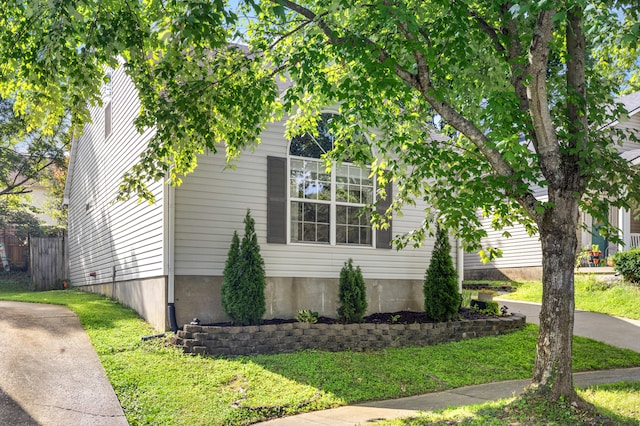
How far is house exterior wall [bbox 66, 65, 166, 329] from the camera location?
1069 cm

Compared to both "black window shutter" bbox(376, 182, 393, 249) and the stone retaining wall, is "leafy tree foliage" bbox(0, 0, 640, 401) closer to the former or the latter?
the stone retaining wall

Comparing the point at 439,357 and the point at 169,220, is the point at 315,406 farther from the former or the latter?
the point at 169,220

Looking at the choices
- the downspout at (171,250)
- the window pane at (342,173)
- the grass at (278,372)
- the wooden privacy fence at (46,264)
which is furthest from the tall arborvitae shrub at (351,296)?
the wooden privacy fence at (46,264)

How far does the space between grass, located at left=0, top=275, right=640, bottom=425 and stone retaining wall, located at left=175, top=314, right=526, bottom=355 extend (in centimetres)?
24

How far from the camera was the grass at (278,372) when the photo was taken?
6.86 meters

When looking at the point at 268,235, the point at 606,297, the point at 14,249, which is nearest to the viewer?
the point at 268,235

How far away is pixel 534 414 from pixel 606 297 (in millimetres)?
10111

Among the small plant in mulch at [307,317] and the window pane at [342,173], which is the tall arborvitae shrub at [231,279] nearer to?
the small plant in mulch at [307,317]

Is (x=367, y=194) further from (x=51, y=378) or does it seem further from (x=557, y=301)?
(x=51, y=378)

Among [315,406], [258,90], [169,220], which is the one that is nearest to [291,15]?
[258,90]

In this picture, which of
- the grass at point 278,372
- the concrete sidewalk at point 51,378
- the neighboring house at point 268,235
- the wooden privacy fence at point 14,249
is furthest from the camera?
the wooden privacy fence at point 14,249

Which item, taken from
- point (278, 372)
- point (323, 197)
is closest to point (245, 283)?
point (278, 372)

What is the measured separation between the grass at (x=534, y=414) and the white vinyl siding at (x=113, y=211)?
5516 mm

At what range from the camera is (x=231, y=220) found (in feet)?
34.0
